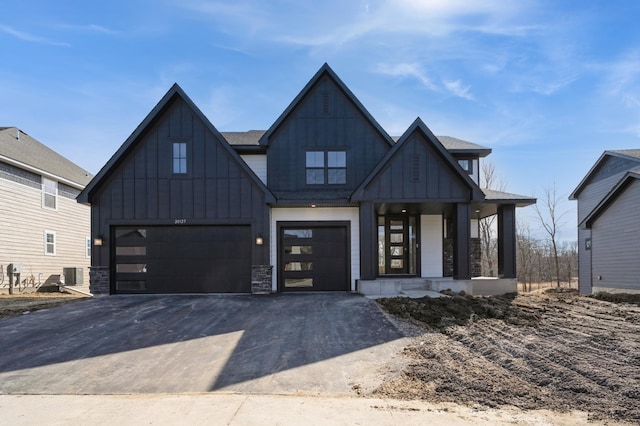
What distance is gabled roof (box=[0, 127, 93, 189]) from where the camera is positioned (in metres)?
16.8

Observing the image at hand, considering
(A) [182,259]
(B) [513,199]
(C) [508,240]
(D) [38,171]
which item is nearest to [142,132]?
(A) [182,259]

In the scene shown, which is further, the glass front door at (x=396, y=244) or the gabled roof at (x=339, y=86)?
the glass front door at (x=396, y=244)

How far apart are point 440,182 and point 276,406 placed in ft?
32.5

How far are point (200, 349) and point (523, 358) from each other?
17.6 feet

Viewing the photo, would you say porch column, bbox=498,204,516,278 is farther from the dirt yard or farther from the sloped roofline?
the dirt yard

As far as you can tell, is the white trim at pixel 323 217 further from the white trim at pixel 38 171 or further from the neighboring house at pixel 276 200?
the white trim at pixel 38 171

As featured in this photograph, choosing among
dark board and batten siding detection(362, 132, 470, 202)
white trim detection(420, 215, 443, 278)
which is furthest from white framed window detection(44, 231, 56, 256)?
white trim detection(420, 215, 443, 278)

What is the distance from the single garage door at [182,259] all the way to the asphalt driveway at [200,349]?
2.16 metres

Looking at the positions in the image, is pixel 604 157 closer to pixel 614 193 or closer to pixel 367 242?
pixel 614 193

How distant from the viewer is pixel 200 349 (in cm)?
693

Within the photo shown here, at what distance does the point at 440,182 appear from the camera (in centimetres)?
1270

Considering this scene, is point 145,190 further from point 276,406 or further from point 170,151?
point 276,406

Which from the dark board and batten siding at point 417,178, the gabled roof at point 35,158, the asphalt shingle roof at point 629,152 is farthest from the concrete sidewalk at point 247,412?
the asphalt shingle roof at point 629,152

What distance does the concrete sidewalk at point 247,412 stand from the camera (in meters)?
4.06
